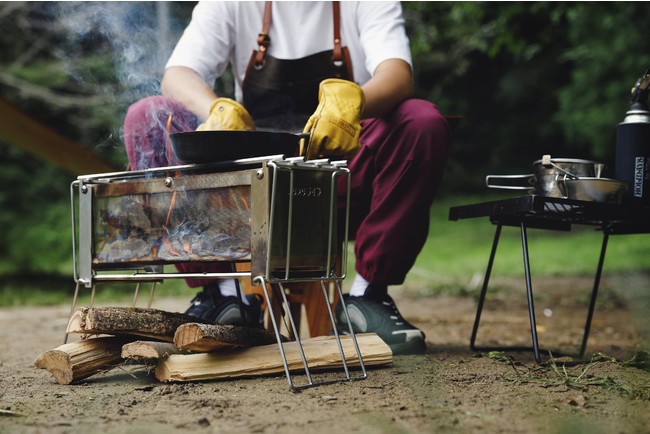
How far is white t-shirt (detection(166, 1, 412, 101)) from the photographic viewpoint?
295 cm

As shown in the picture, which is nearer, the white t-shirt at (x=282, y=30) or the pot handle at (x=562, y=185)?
the pot handle at (x=562, y=185)

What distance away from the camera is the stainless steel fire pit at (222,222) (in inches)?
79.0

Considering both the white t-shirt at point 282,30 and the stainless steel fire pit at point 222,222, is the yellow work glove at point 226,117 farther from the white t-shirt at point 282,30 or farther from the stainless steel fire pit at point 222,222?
the white t-shirt at point 282,30

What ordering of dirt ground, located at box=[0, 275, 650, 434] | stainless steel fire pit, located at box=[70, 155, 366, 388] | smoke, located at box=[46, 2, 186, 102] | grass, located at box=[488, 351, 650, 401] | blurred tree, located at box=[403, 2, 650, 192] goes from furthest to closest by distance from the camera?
blurred tree, located at box=[403, 2, 650, 192], smoke, located at box=[46, 2, 186, 102], stainless steel fire pit, located at box=[70, 155, 366, 388], grass, located at box=[488, 351, 650, 401], dirt ground, located at box=[0, 275, 650, 434]

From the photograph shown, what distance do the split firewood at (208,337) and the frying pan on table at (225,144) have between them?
46 cm

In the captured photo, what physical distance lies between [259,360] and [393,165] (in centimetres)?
91

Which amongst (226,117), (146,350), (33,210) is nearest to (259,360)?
(146,350)

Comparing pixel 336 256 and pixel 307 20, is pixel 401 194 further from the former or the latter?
pixel 307 20

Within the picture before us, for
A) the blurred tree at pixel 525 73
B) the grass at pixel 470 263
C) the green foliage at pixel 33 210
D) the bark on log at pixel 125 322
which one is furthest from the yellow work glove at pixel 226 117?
the green foliage at pixel 33 210

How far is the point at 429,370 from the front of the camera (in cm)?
227

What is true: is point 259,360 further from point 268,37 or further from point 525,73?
point 525,73

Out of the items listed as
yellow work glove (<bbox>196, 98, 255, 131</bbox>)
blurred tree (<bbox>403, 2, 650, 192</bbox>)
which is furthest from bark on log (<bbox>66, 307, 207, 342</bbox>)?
blurred tree (<bbox>403, 2, 650, 192</bbox>)

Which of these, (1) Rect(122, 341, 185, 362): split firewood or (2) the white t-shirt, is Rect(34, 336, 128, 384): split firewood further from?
(2) the white t-shirt

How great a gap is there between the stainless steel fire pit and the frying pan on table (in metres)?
0.03
